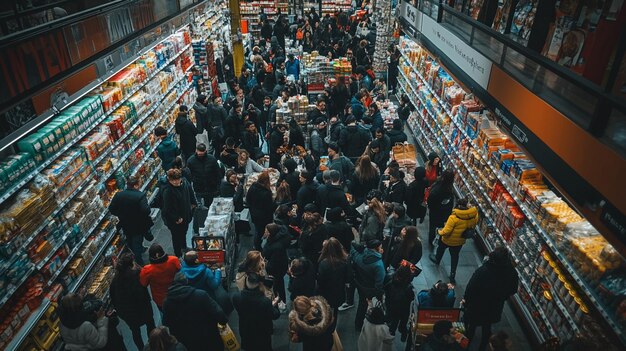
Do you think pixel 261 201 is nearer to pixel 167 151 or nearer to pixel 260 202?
pixel 260 202

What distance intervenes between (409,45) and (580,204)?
982cm

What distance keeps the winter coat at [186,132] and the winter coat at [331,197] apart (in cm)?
382

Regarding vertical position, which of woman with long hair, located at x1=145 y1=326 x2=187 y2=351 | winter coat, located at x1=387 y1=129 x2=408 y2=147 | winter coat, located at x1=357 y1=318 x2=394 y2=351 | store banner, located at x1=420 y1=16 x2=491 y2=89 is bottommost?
winter coat, located at x1=357 y1=318 x2=394 y2=351

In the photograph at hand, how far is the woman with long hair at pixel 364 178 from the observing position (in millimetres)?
7203

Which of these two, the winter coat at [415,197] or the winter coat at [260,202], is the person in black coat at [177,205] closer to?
the winter coat at [260,202]

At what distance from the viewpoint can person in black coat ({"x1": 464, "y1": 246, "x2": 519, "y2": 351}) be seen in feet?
15.8

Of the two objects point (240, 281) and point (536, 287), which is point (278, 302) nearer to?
point (240, 281)

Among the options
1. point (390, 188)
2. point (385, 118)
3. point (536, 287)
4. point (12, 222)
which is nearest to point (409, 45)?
point (385, 118)

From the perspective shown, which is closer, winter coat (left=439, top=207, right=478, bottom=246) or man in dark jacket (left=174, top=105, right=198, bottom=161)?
winter coat (left=439, top=207, right=478, bottom=246)

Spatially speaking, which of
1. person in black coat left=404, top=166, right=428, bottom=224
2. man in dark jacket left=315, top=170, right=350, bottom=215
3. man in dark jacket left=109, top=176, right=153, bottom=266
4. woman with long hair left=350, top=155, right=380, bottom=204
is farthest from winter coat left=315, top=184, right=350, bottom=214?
man in dark jacket left=109, top=176, right=153, bottom=266

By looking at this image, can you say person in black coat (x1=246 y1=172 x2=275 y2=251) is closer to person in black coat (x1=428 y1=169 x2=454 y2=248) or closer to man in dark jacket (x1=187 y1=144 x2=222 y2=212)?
man in dark jacket (x1=187 y1=144 x2=222 y2=212)

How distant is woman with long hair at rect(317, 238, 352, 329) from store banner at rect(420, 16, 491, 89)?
292cm

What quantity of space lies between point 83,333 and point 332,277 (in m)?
2.73

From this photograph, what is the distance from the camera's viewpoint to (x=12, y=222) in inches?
178
